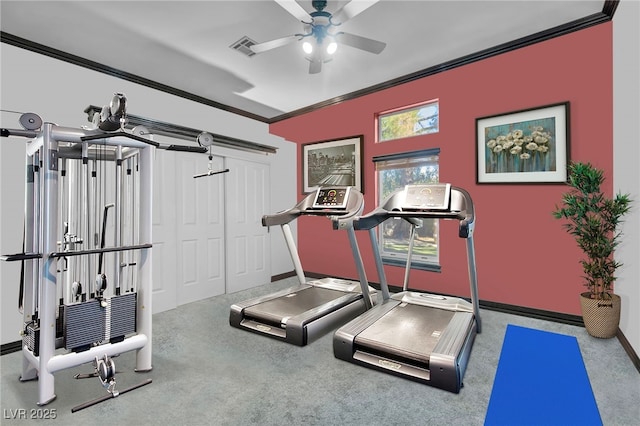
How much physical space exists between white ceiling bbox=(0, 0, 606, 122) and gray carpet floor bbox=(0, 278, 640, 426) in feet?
9.30

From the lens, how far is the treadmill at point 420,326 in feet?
7.34

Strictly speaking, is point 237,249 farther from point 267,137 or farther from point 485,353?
point 485,353

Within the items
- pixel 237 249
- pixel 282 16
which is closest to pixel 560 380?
pixel 282 16

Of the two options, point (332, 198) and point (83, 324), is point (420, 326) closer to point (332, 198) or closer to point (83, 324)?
point (332, 198)

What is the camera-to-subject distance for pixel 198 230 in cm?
426

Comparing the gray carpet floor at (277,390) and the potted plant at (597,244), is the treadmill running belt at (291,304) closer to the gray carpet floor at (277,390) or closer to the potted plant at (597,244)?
the gray carpet floor at (277,390)

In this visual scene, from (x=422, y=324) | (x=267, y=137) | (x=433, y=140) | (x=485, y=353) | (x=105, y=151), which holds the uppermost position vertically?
(x=267, y=137)

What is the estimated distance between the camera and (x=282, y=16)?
2.87 metres

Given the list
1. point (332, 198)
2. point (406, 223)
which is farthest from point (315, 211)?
point (406, 223)

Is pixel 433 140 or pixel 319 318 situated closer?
pixel 319 318

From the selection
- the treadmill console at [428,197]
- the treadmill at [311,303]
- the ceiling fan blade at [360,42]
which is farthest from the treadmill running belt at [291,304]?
the ceiling fan blade at [360,42]

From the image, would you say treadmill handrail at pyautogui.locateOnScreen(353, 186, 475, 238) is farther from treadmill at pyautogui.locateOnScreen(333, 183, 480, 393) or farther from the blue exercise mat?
the blue exercise mat

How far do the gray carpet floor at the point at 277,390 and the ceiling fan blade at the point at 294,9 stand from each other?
2.56 m

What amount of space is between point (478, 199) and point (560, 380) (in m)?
1.97
